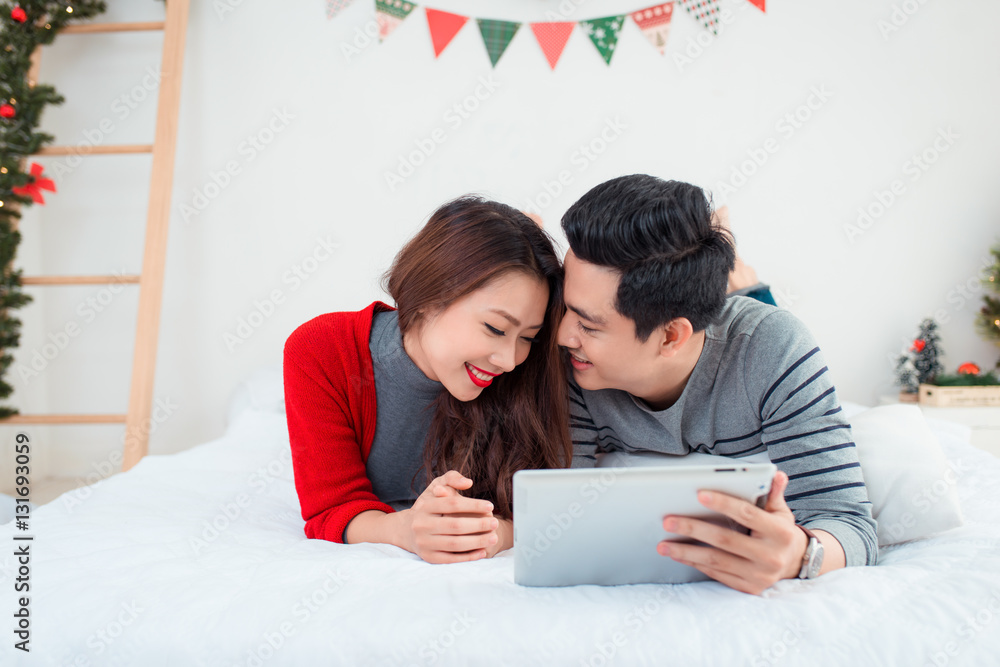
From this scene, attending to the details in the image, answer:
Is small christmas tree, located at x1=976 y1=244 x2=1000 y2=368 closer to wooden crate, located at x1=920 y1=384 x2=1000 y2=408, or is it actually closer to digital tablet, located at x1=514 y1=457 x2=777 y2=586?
wooden crate, located at x1=920 y1=384 x2=1000 y2=408

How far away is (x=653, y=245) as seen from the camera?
96 centimetres

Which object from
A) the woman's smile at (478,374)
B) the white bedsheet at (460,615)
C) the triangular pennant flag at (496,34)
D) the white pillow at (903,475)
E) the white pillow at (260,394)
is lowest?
the white pillow at (260,394)

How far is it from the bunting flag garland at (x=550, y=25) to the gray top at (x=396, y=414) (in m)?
1.57

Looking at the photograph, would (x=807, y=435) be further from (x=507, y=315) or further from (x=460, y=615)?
(x=460, y=615)

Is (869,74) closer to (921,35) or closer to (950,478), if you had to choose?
(921,35)

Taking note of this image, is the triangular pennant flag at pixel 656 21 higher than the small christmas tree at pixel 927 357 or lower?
higher

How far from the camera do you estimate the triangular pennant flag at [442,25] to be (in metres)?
2.37

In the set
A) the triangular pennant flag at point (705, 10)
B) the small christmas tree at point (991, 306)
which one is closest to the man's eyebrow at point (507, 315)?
the triangular pennant flag at point (705, 10)

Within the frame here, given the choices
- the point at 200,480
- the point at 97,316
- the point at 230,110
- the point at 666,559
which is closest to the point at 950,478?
the point at 666,559

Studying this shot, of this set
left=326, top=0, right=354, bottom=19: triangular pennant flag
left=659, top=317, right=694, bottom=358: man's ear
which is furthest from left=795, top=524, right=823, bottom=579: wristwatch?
left=326, top=0, right=354, bottom=19: triangular pennant flag

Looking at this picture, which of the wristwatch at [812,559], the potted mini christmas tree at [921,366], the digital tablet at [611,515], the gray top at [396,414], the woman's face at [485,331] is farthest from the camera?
the potted mini christmas tree at [921,366]

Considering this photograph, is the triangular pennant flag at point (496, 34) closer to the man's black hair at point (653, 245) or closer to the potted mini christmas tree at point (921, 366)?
the man's black hair at point (653, 245)

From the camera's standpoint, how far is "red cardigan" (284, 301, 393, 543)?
3.40ft

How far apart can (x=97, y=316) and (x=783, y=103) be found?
274 cm
